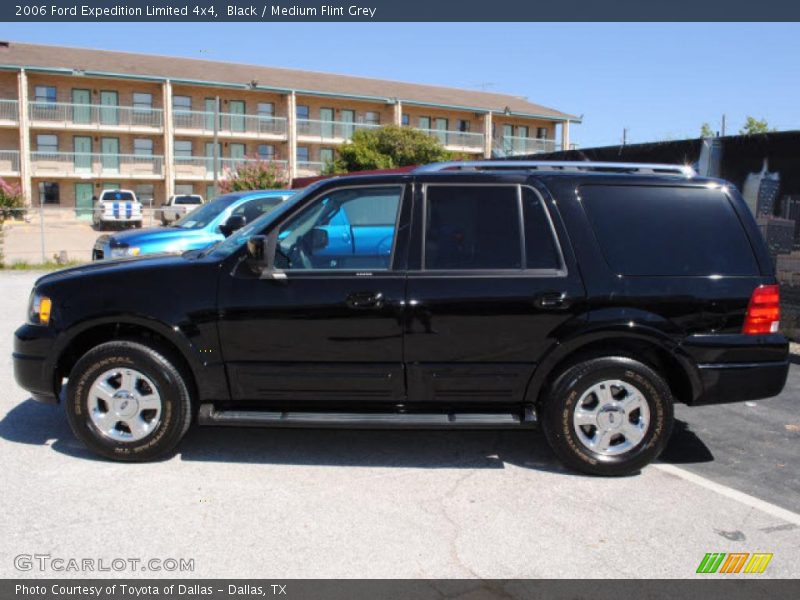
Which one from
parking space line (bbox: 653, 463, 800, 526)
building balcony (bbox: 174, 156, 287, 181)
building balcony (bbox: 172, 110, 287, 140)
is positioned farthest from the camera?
building balcony (bbox: 174, 156, 287, 181)

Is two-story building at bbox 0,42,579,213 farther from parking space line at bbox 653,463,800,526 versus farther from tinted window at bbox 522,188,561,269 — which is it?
parking space line at bbox 653,463,800,526

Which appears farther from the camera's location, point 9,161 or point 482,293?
point 9,161

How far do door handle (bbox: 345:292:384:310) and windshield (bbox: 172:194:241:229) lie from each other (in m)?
6.93

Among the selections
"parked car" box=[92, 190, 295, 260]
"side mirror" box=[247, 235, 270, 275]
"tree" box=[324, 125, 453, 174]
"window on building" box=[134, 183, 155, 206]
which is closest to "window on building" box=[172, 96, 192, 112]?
"window on building" box=[134, 183, 155, 206]

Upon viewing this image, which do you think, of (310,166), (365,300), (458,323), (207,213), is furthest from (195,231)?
(310,166)

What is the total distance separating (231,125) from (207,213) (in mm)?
38558

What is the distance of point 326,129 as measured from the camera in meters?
50.8

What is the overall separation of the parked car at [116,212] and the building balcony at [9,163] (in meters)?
5.84

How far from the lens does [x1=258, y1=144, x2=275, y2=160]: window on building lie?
49719 mm

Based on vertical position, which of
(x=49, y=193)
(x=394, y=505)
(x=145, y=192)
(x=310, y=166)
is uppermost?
(x=310, y=166)

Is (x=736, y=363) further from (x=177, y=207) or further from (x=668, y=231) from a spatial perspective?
(x=177, y=207)

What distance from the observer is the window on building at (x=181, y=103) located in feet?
153

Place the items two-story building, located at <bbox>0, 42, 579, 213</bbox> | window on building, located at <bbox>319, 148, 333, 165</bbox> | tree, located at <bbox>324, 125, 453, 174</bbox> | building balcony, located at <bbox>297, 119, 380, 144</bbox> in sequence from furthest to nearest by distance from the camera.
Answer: window on building, located at <bbox>319, 148, 333, 165</bbox>
building balcony, located at <bbox>297, 119, 380, 144</bbox>
two-story building, located at <bbox>0, 42, 579, 213</bbox>
tree, located at <bbox>324, 125, 453, 174</bbox>
